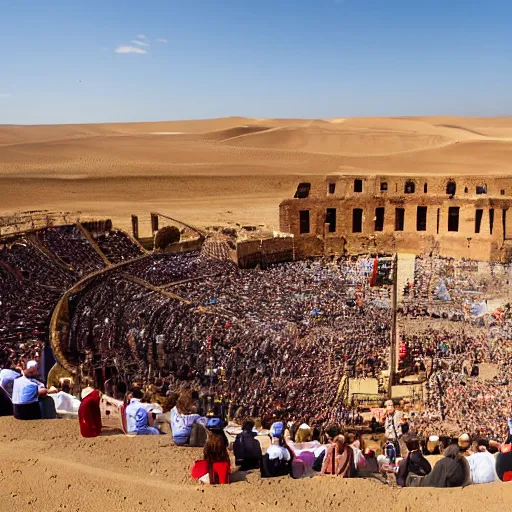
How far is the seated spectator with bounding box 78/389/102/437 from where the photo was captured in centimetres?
719

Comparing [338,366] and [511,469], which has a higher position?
[511,469]

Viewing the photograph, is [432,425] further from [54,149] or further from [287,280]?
[54,149]

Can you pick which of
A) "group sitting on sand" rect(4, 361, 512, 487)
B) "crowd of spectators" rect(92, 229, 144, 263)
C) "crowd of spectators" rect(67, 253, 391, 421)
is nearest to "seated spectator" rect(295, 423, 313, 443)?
"group sitting on sand" rect(4, 361, 512, 487)

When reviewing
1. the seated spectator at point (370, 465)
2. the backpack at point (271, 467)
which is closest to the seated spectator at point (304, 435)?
the seated spectator at point (370, 465)

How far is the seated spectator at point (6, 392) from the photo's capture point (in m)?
7.88

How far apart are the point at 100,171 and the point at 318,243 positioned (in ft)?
101

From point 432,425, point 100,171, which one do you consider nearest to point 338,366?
point 432,425

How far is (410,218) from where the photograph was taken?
2689 centimetres

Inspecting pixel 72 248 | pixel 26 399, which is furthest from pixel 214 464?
pixel 72 248

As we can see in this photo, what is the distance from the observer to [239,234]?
87.5 feet

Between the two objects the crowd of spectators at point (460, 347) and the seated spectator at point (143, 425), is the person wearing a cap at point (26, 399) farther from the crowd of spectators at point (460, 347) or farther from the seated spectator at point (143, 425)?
the crowd of spectators at point (460, 347)

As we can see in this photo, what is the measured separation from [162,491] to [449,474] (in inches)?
127

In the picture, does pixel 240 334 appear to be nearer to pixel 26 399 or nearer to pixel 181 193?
pixel 26 399

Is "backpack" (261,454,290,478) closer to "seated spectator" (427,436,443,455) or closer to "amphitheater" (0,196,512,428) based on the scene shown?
"seated spectator" (427,436,443,455)
